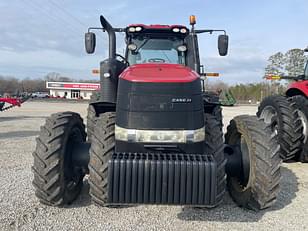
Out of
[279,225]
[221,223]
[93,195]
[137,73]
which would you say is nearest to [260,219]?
[279,225]

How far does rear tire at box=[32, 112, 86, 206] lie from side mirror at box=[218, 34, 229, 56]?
2.83 metres

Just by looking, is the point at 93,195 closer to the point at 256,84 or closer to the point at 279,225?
the point at 279,225

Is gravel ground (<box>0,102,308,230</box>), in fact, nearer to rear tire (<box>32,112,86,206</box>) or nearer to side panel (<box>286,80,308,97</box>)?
rear tire (<box>32,112,86,206</box>)

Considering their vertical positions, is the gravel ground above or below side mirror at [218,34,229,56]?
below

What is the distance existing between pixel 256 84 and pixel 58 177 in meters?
63.4

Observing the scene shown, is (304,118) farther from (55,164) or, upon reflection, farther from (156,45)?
(55,164)

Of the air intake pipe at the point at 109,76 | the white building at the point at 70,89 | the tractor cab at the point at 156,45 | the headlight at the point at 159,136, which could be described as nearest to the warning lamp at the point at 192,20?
the tractor cab at the point at 156,45

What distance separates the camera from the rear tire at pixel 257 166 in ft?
12.3

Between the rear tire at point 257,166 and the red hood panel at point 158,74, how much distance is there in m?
1.04

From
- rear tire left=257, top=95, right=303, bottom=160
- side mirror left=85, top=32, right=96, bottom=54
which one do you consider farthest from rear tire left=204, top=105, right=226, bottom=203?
rear tire left=257, top=95, right=303, bottom=160

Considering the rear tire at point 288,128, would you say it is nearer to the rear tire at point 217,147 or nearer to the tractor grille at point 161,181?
the rear tire at point 217,147

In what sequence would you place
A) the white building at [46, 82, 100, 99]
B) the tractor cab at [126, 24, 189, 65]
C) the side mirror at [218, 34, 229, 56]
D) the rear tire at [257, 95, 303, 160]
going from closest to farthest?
the tractor cab at [126, 24, 189, 65] < the side mirror at [218, 34, 229, 56] < the rear tire at [257, 95, 303, 160] < the white building at [46, 82, 100, 99]

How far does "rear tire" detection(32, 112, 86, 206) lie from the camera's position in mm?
3723

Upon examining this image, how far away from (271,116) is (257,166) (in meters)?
3.97
